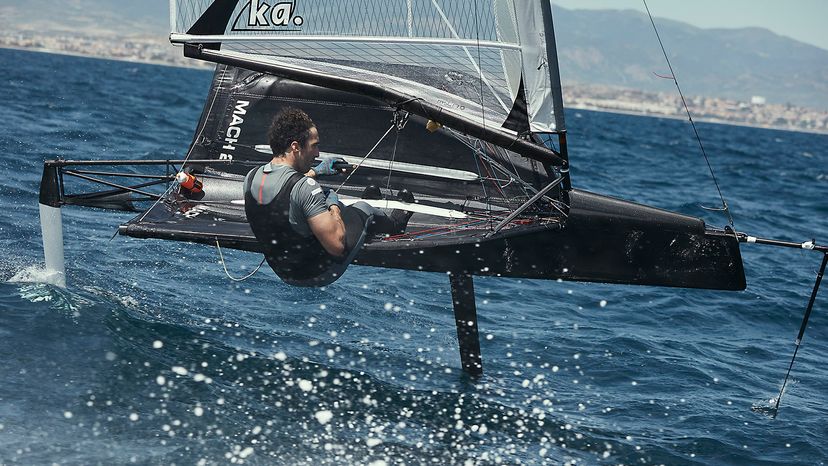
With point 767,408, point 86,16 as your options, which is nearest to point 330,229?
point 767,408

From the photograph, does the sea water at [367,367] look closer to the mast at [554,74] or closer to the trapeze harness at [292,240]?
the trapeze harness at [292,240]

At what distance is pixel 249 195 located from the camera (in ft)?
15.5

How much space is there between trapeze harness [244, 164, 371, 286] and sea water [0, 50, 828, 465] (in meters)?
0.66

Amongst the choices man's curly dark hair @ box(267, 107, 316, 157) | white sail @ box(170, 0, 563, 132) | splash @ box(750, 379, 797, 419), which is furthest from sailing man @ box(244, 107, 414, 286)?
splash @ box(750, 379, 797, 419)

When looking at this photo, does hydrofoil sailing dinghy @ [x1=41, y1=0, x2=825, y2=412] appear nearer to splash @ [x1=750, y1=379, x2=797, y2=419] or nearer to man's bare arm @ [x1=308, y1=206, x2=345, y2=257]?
man's bare arm @ [x1=308, y1=206, x2=345, y2=257]

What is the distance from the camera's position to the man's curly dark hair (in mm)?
4660

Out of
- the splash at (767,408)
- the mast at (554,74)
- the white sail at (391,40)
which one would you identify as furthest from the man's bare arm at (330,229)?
the splash at (767,408)

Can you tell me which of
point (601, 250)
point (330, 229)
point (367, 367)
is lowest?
point (367, 367)

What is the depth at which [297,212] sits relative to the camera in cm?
464

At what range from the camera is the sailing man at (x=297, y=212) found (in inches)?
181

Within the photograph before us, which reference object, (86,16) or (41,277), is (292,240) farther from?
(86,16)

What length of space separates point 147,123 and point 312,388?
14.1m

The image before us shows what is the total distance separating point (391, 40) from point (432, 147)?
44.7 inches

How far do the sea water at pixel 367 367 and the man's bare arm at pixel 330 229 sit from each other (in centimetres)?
88
